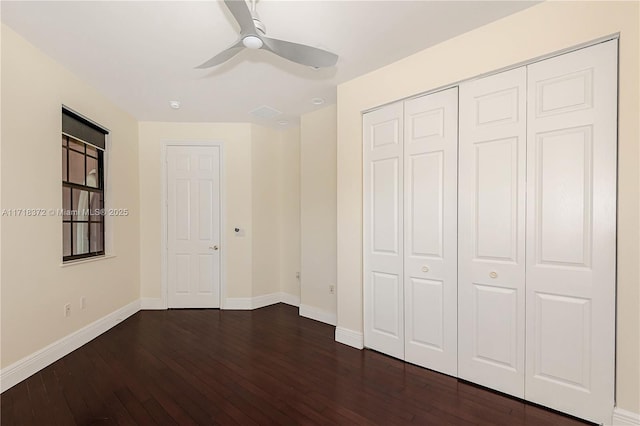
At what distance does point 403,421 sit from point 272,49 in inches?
102

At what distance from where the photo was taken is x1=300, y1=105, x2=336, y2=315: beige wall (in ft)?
13.5

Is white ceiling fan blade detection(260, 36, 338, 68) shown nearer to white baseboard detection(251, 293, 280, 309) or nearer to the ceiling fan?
the ceiling fan

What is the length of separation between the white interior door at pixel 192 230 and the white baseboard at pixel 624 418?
428cm

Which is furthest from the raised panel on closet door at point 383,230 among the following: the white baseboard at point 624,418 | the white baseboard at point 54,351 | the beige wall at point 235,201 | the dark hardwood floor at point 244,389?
the white baseboard at point 54,351

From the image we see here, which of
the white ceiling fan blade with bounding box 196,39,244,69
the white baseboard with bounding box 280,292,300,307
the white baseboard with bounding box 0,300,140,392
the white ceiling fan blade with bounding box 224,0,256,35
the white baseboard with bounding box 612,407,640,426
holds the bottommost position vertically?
the white baseboard with bounding box 280,292,300,307

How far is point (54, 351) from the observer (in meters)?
2.87

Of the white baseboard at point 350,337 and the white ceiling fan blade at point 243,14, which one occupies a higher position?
the white ceiling fan blade at point 243,14

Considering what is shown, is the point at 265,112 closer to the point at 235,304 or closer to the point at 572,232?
the point at 235,304

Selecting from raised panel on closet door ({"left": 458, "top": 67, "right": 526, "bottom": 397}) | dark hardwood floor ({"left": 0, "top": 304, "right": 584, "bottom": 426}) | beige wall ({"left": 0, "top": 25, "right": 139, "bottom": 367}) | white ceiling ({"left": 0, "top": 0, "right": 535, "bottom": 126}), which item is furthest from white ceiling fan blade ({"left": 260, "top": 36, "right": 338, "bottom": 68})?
dark hardwood floor ({"left": 0, "top": 304, "right": 584, "bottom": 426})

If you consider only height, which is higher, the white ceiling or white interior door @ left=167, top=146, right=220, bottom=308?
the white ceiling

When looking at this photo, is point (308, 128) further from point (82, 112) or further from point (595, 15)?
point (595, 15)

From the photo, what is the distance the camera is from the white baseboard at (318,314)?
4006mm

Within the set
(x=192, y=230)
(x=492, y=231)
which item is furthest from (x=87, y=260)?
(x=492, y=231)

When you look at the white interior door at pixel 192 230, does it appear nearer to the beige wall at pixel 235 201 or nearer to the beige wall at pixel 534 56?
the beige wall at pixel 235 201
